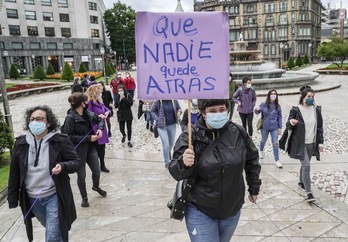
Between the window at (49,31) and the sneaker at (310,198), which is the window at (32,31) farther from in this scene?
the sneaker at (310,198)

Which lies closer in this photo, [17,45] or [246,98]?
[246,98]

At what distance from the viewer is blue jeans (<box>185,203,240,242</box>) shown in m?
2.83

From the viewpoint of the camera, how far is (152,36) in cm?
280

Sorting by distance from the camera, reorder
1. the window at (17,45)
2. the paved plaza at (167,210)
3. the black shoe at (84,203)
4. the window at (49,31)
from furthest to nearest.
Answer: the window at (49,31) < the window at (17,45) < the black shoe at (84,203) < the paved plaza at (167,210)

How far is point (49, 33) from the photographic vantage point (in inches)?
2190

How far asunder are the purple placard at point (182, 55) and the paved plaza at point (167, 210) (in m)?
2.29

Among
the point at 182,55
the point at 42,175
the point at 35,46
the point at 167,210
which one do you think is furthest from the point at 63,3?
the point at 182,55

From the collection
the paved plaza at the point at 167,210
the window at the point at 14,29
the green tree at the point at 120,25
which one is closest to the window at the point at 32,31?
the window at the point at 14,29

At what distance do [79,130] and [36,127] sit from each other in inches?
68.2

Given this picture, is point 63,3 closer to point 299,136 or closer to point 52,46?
point 52,46

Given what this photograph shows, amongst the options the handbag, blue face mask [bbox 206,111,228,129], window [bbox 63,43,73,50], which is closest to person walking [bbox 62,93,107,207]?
the handbag

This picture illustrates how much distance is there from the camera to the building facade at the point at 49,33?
51.7 m

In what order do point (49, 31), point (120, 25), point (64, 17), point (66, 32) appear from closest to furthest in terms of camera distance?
point (49, 31), point (64, 17), point (66, 32), point (120, 25)

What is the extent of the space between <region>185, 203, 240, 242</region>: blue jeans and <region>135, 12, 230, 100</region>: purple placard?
107 cm
